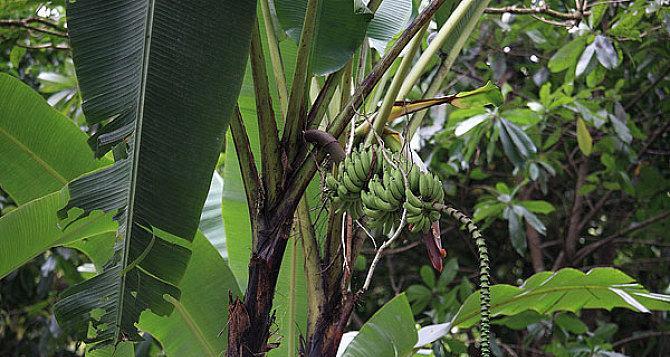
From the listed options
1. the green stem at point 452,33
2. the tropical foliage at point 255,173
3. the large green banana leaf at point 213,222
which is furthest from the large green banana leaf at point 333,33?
the large green banana leaf at point 213,222

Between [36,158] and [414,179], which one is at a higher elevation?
[414,179]

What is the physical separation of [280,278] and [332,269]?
0.26 meters

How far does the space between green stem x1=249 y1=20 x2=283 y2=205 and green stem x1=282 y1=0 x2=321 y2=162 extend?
18 millimetres

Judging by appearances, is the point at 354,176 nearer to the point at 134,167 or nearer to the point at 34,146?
the point at 134,167

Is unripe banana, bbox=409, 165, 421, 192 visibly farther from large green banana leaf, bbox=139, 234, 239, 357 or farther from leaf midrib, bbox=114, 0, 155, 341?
large green banana leaf, bbox=139, 234, 239, 357

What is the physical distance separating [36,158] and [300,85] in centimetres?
52

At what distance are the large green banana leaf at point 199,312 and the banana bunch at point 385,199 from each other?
48cm

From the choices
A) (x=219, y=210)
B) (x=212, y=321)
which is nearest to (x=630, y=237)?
(x=219, y=210)

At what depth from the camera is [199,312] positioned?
119cm

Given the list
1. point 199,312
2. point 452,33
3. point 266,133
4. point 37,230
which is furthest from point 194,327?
point 452,33

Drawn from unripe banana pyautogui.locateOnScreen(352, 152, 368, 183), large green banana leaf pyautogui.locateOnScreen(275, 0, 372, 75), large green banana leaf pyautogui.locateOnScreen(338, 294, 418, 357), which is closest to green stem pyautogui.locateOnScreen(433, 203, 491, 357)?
unripe banana pyautogui.locateOnScreen(352, 152, 368, 183)

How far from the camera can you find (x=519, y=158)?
1917mm

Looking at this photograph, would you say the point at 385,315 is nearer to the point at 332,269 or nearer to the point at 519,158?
the point at 332,269

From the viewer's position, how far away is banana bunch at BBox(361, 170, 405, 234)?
727mm
